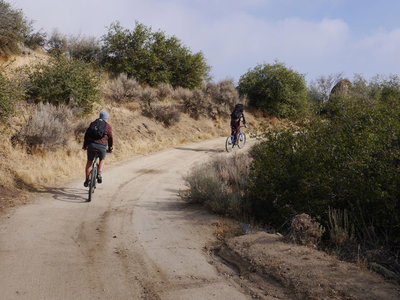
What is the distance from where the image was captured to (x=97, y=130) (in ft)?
25.7

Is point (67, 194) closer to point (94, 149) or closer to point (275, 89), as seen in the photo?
point (94, 149)

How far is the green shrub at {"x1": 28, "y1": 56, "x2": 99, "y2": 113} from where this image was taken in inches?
554

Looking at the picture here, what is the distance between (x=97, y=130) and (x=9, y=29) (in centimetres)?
1635

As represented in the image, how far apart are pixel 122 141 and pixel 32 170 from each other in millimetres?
5992

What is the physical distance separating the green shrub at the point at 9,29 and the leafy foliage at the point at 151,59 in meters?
6.34

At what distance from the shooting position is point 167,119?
19.9 meters

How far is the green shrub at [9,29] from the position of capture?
18516 millimetres

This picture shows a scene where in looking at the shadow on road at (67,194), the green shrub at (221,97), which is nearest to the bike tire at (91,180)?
the shadow on road at (67,194)

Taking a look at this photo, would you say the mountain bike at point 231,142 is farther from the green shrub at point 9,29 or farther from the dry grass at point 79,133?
the green shrub at point 9,29

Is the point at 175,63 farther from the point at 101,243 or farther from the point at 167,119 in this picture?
the point at 101,243

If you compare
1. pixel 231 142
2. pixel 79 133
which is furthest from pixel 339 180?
pixel 79 133

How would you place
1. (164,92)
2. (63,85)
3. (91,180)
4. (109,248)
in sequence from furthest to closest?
(164,92), (63,85), (91,180), (109,248)

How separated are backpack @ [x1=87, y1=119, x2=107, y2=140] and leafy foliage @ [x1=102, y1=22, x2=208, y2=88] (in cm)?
1689

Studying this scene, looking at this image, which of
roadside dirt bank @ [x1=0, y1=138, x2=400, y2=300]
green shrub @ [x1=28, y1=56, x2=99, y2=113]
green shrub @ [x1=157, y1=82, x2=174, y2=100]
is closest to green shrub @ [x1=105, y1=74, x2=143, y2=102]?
green shrub @ [x1=157, y1=82, x2=174, y2=100]
